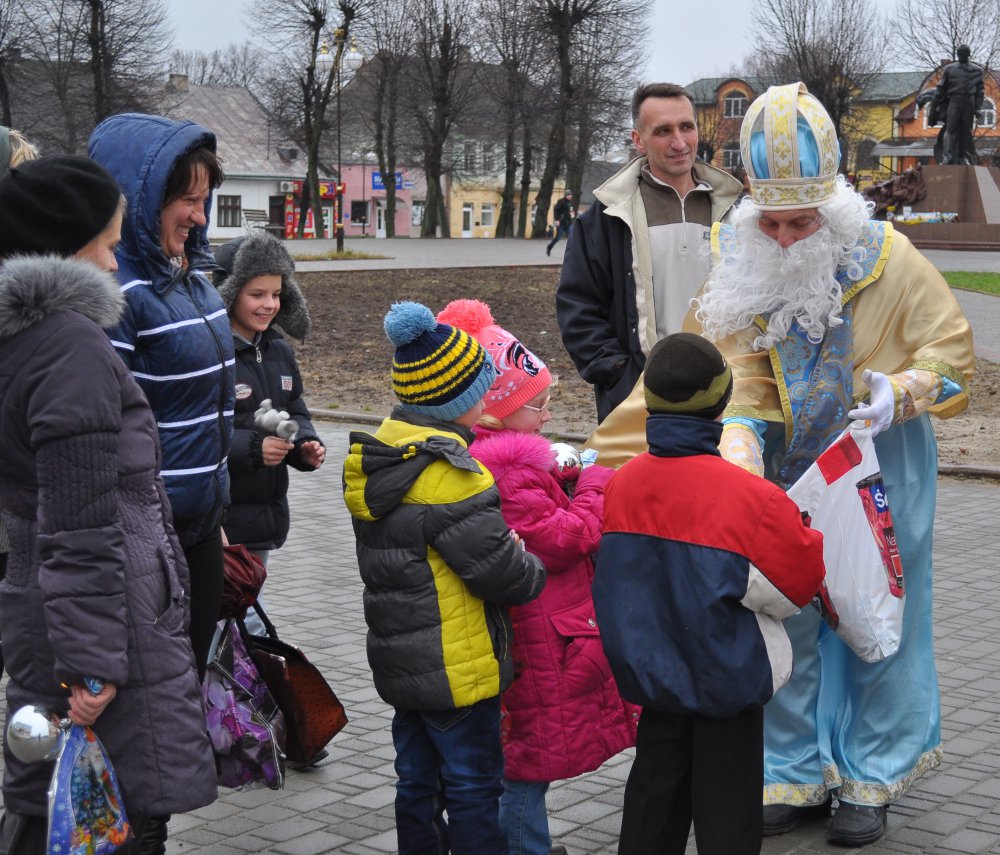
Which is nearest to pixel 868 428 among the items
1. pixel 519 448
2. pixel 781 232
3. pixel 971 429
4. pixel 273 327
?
pixel 781 232

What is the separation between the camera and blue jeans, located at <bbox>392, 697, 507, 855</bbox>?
3.41 m

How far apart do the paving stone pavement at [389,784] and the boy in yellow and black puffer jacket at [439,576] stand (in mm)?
653

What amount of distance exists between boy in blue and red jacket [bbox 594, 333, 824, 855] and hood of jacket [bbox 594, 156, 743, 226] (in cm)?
179

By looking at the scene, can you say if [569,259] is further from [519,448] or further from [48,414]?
[48,414]

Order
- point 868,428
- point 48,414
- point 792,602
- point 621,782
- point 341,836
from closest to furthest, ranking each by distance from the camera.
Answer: point 48,414 < point 792,602 < point 868,428 < point 341,836 < point 621,782

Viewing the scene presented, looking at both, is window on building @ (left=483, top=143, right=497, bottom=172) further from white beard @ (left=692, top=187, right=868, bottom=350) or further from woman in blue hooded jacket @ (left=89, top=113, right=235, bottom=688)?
woman in blue hooded jacket @ (left=89, top=113, right=235, bottom=688)

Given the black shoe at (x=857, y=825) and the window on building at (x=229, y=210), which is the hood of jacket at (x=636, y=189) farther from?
the window on building at (x=229, y=210)

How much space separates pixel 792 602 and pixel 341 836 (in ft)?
5.43

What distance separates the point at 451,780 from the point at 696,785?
23.4 inches

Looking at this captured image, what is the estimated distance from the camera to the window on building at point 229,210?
73938mm

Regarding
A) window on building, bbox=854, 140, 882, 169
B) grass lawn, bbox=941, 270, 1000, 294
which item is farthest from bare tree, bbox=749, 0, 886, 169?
grass lawn, bbox=941, 270, 1000, 294

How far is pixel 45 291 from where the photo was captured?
9.07ft

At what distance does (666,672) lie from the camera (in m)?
3.18

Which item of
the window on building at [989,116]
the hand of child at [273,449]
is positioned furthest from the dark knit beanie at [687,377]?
the window on building at [989,116]
